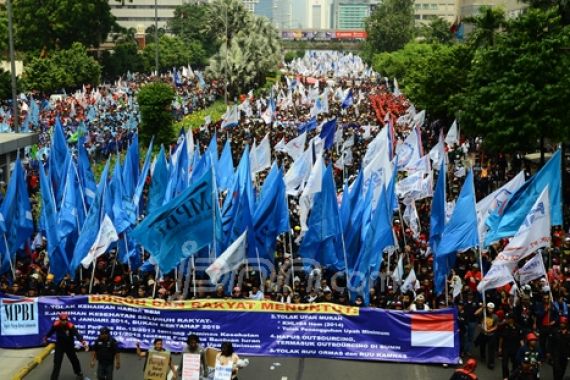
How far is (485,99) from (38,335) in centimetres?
1803

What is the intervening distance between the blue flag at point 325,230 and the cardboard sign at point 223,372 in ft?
16.9

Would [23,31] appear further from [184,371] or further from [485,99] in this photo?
[184,371]

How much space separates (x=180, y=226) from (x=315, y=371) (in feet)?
10.3

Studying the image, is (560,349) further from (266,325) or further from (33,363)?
(33,363)

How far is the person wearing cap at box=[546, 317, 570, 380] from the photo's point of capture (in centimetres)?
1271

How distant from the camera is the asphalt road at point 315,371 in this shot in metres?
13.5

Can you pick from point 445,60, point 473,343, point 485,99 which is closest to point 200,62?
point 445,60

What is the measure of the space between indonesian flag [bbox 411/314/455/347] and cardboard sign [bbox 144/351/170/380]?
386 cm

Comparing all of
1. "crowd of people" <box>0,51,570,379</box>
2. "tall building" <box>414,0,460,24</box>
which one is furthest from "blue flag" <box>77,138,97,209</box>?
"tall building" <box>414,0,460,24</box>

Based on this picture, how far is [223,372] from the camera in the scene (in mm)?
11453

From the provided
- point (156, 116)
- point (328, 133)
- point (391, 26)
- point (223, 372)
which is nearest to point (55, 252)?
point (223, 372)

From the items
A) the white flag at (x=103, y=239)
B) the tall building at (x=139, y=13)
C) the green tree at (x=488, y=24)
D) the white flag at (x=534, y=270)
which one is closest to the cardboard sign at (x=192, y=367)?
the white flag at (x=103, y=239)

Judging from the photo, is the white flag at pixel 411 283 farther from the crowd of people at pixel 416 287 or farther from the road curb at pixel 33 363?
the road curb at pixel 33 363

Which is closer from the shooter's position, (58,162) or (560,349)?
(560,349)
